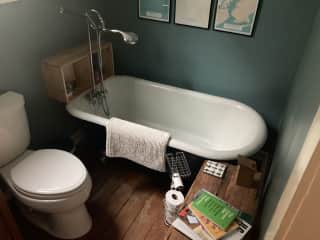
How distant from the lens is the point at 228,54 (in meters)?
2.04

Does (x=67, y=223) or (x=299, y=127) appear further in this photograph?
(x=67, y=223)

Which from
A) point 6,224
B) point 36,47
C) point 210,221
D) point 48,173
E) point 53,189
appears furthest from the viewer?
point 36,47

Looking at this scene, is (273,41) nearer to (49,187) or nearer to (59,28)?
(59,28)

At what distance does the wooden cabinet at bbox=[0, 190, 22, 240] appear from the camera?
1248mm

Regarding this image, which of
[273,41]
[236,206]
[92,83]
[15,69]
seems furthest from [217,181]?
[15,69]

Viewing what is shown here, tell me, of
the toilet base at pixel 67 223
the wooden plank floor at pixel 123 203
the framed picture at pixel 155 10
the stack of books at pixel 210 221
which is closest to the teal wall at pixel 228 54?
the framed picture at pixel 155 10

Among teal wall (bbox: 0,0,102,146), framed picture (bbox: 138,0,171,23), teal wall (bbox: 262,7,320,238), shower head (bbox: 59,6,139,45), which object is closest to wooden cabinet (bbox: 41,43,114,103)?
teal wall (bbox: 0,0,102,146)

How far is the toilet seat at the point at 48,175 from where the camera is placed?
1.42 metres

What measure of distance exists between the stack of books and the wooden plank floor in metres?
0.57

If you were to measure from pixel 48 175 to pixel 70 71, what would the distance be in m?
0.90

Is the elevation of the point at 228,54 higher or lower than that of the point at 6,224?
higher

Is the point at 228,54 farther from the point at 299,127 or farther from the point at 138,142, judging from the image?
the point at 299,127

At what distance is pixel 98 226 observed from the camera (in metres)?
1.72

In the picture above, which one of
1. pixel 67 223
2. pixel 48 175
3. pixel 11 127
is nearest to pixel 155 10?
pixel 11 127
